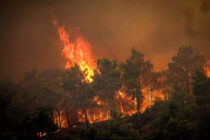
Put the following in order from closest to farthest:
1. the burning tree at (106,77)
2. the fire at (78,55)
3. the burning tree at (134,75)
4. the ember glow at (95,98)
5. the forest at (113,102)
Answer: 1. the forest at (113,102)
2. the burning tree at (134,75)
3. the burning tree at (106,77)
4. the ember glow at (95,98)
5. the fire at (78,55)

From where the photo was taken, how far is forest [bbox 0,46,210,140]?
22891mm

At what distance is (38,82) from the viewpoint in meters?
46.8

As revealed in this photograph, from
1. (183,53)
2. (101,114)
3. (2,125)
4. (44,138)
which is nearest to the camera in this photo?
(44,138)

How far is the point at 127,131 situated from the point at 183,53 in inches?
1289

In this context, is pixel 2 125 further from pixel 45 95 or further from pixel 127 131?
pixel 127 131

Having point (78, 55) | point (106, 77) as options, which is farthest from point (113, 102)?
point (78, 55)

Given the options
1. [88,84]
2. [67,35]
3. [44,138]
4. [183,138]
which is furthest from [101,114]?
[67,35]

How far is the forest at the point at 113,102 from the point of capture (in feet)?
75.1

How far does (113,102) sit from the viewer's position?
134 ft

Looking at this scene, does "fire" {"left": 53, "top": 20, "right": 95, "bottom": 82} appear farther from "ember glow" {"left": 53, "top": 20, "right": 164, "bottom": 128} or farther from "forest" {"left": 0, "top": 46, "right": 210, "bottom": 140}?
"forest" {"left": 0, "top": 46, "right": 210, "bottom": 140}

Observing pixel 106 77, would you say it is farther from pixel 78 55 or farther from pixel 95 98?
pixel 78 55

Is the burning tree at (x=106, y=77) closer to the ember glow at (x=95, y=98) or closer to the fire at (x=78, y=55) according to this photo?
the ember glow at (x=95, y=98)

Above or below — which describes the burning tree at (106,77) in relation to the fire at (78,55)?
below

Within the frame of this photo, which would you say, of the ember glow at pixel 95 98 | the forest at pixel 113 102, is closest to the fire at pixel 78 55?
the ember glow at pixel 95 98
